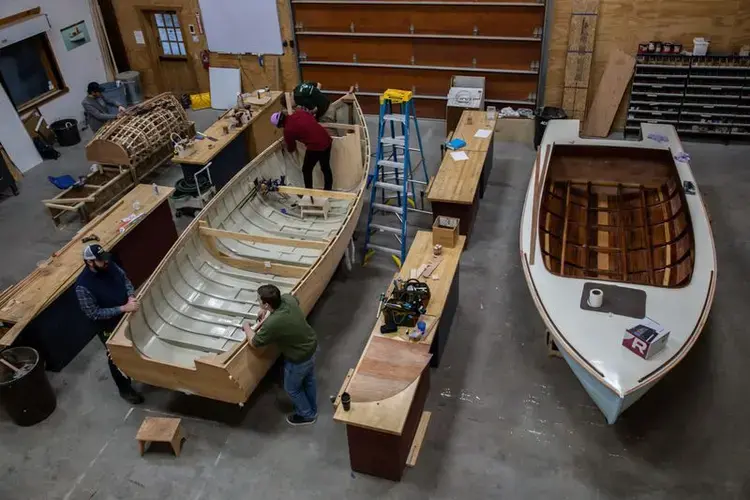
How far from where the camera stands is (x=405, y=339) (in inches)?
199

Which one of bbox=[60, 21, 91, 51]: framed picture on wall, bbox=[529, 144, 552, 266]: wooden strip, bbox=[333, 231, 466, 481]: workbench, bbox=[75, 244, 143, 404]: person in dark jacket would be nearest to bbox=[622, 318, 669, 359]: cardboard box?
bbox=[529, 144, 552, 266]: wooden strip

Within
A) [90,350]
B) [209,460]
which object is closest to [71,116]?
[90,350]

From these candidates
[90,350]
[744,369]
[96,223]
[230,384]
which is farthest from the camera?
[96,223]

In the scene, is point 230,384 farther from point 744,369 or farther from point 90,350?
point 744,369

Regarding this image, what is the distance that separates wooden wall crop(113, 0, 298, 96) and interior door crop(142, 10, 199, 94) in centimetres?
10

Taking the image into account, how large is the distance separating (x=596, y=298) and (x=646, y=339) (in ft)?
1.85

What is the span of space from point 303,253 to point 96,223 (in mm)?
2411

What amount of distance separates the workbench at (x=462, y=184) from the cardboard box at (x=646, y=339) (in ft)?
8.80

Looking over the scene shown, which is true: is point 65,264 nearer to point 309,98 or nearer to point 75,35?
point 309,98

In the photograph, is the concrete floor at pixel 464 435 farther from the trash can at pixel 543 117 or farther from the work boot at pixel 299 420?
the trash can at pixel 543 117

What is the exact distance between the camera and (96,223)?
688 cm

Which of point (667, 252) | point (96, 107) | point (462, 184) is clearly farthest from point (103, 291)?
point (96, 107)

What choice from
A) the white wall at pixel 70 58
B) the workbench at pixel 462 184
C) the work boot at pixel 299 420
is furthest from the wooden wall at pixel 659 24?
the white wall at pixel 70 58

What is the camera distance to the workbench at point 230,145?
27.3ft
